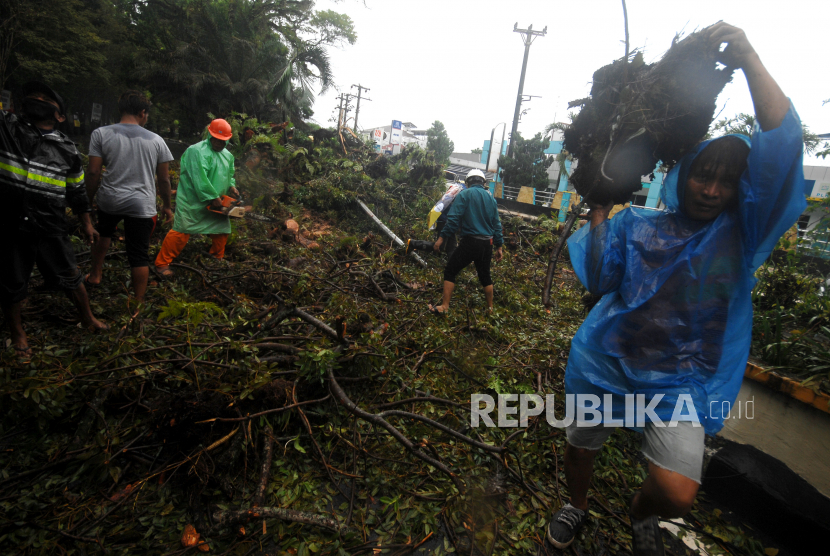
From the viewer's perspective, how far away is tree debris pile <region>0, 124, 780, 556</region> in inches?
66.0

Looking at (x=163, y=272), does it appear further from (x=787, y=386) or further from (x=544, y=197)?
(x=544, y=197)

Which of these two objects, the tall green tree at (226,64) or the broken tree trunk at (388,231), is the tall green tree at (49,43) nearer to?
the tall green tree at (226,64)

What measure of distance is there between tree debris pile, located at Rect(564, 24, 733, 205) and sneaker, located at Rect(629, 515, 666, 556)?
1.28m

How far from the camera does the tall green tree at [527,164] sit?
21.6 m

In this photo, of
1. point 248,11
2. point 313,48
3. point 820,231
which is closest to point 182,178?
point 820,231

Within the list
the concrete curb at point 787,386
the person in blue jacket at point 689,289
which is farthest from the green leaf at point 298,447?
the concrete curb at point 787,386

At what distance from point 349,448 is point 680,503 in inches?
61.4

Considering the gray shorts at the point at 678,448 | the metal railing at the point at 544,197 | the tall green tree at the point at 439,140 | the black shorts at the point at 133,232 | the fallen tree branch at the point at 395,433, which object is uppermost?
the tall green tree at the point at 439,140

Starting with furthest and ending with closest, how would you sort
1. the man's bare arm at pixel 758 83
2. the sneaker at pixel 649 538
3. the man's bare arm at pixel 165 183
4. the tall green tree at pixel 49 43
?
1. the tall green tree at pixel 49 43
2. the man's bare arm at pixel 165 183
3. the sneaker at pixel 649 538
4. the man's bare arm at pixel 758 83

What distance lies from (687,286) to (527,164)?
869 inches

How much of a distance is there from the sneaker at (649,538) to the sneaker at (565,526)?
1.14 feet

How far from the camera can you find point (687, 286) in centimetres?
142

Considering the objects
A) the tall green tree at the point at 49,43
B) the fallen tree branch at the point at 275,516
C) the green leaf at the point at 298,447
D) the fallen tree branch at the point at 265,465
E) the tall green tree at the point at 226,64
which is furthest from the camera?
the tall green tree at the point at 49,43

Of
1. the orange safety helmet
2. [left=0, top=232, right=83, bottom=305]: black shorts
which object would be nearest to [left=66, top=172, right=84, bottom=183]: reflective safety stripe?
[left=0, top=232, right=83, bottom=305]: black shorts
